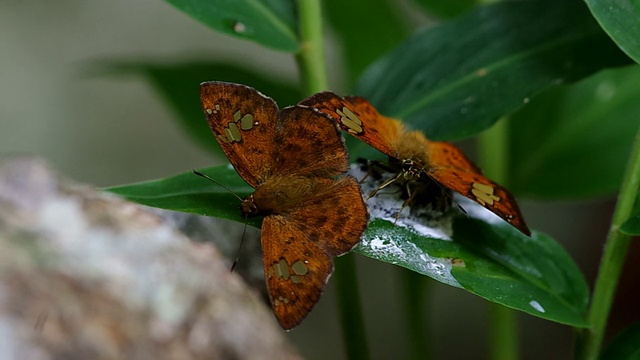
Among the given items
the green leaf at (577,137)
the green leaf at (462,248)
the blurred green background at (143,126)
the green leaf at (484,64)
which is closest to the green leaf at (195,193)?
the green leaf at (462,248)

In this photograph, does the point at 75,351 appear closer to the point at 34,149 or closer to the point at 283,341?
the point at 283,341

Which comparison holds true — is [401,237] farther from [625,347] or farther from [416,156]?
[625,347]

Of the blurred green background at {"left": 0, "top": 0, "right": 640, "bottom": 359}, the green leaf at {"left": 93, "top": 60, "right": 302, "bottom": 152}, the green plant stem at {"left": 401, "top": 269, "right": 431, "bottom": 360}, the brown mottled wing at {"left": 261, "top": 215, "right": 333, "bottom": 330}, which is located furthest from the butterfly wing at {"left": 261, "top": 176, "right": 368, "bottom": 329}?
the blurred green background at {"left": 0, "top": 0, "right": 640, "bottom": 359}

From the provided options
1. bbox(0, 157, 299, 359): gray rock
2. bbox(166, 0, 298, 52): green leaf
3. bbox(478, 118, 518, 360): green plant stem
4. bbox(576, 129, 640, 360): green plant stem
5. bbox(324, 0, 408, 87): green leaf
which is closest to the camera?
bbox(0, 157, 299, 359): gray rock

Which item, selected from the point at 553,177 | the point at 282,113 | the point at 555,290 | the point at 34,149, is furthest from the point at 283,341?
the point at 34,149

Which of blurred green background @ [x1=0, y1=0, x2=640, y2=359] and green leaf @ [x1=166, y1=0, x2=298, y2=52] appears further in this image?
blurred green background @ [x1=0, y1=0, x2=640, y2=359]

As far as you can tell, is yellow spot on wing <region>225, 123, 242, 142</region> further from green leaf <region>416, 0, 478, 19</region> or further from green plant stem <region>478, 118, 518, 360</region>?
green leaf <region>416, 0, 478, 19</region>
